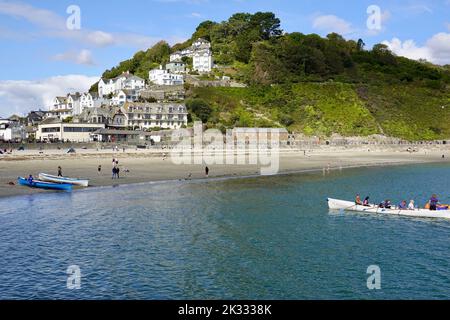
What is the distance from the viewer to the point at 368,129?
113875 mm

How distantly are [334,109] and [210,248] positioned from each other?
344 feet

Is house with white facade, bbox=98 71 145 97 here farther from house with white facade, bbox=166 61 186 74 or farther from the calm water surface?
the calm water surface

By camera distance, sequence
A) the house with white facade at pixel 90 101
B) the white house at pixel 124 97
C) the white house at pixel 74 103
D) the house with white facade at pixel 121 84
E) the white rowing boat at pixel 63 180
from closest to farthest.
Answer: the white rowing boat at pixel 63 180
the house with white facade at pixel 90 101
the white house at pixel 124 97
the white house at pixel 74 103
the house with white facade at pixel 121 84

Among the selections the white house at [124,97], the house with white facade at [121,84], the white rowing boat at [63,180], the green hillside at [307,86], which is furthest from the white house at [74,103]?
the white rowing boat at [63,180]

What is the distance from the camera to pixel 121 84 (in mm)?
127062

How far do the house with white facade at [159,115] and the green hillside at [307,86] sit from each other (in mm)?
5155

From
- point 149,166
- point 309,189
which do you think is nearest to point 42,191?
point 149,166

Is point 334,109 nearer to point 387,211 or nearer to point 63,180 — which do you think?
point 387,211

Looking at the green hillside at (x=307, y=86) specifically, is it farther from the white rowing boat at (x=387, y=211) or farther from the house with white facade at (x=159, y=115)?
the white rowing boat at (x=387, y=211)

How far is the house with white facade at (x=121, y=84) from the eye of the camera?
126 m

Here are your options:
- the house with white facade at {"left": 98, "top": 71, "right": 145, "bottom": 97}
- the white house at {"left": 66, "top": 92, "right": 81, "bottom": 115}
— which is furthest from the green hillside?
the white house at {"left": 66, "top": 92, "right": 81, "bottom": 115}

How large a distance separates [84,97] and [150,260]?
339ft

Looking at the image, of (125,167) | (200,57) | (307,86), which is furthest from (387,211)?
(200,57)
